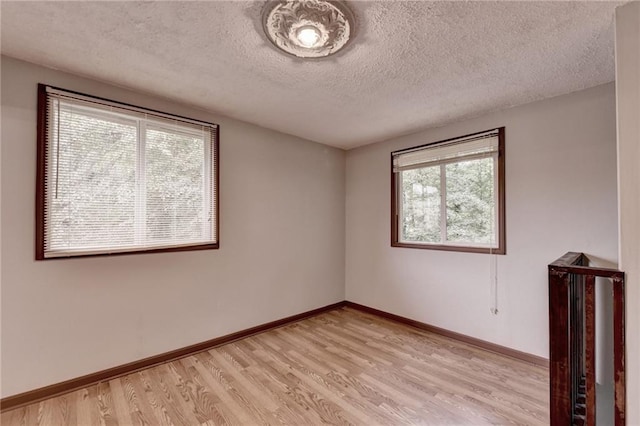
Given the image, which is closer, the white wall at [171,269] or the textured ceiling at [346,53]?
the textured ceiling at [346,53]

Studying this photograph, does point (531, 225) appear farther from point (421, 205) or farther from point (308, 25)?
point (308, 25)

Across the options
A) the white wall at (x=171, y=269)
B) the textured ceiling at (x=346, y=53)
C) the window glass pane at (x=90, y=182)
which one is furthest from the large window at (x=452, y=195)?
the window glass pane at (x=90, y=182)

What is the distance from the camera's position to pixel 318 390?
2107mm

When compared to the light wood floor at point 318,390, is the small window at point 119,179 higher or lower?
higher

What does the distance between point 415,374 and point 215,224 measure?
2252 millimetres

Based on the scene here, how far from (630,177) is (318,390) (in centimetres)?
227

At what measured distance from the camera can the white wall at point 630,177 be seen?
4.51 feet

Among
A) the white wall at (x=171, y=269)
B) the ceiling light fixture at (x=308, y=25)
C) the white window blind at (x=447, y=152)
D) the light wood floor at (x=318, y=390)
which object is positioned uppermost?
the ceiling light fixture at (x=308, y=25)

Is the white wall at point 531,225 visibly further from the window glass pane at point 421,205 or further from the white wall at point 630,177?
the white wall at point 630,177

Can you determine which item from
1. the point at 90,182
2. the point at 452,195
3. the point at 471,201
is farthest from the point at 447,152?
the point at 90,182

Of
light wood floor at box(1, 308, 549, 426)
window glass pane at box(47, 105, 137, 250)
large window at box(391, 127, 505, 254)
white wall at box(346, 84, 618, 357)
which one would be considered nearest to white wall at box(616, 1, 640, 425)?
light wood floor at box(1, 308, 549, 426)

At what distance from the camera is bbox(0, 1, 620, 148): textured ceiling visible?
4.84ft

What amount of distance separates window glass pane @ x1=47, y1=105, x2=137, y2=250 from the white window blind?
286 cm

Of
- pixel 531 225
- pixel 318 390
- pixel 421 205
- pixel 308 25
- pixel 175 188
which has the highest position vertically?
pixel 308 25
